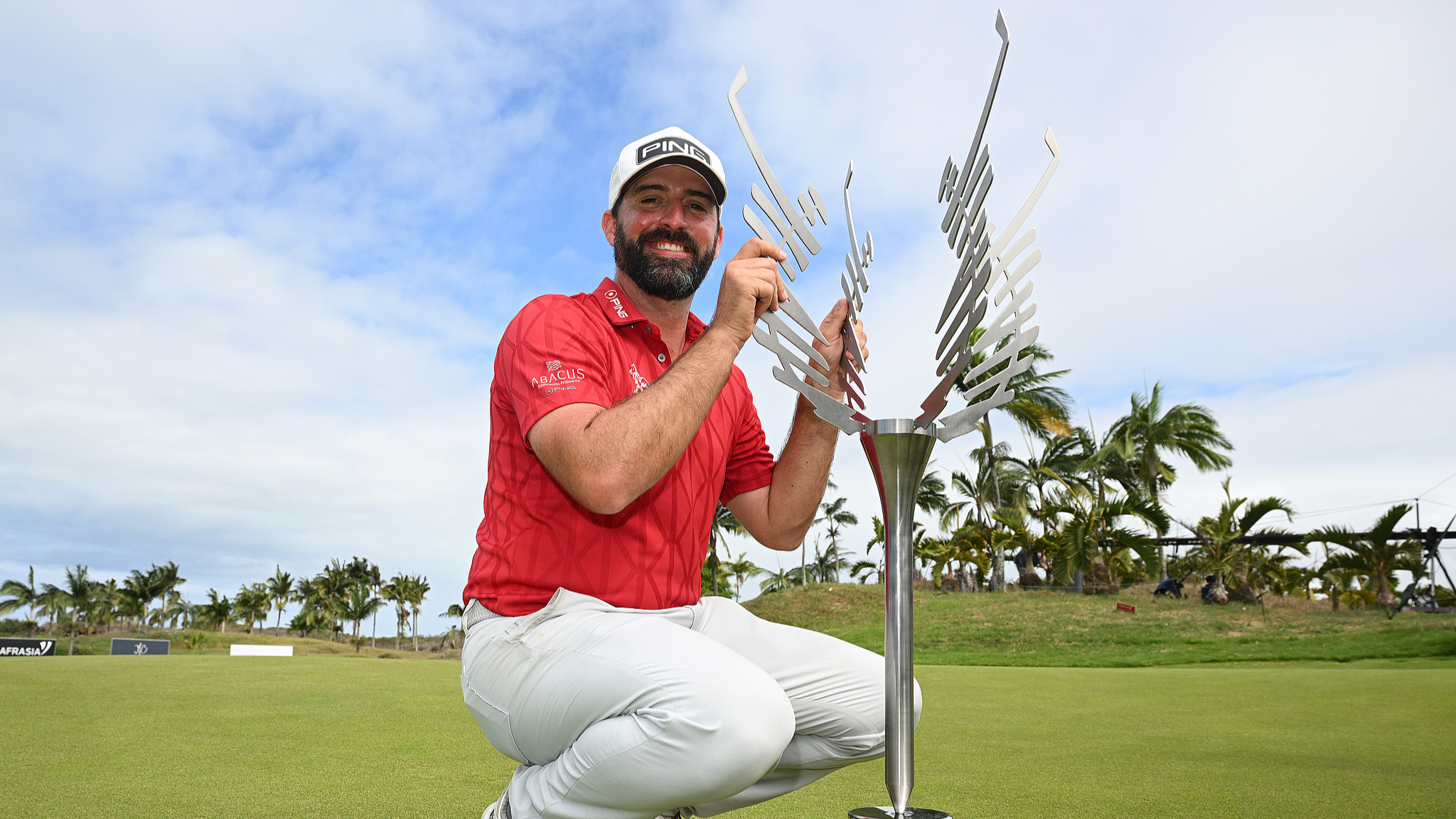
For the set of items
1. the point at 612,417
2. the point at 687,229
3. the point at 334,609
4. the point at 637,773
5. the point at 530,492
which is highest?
the point at 687,229

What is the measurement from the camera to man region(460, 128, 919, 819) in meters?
1.91

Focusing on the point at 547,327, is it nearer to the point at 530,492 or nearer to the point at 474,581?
the point at 530,492

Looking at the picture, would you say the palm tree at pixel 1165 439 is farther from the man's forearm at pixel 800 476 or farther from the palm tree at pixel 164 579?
the palm tree at pixel 164 579

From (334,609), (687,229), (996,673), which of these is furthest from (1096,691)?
(334,609)

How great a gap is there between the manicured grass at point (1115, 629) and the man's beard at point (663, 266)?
14.4m

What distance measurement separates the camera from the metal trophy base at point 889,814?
1.82 m

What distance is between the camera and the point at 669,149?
7.93ft

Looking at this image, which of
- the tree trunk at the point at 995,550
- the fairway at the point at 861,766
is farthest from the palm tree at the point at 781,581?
the fairway at the point at 861,766

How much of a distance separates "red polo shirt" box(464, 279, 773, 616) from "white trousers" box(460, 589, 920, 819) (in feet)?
0.27

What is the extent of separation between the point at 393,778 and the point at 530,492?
6.66ft

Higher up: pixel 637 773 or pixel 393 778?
pixel 637 773

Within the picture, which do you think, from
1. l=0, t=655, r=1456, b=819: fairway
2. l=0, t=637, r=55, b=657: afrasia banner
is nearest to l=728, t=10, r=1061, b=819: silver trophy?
l=0, t=655, r=1456, b=819: fairway

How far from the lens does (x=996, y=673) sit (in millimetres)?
11180

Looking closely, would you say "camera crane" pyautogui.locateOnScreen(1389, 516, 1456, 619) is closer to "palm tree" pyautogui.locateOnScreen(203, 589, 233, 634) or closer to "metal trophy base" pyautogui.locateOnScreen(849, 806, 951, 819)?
"metal trophy base" pyautogui.locateOnScreen(849, 806, 951, 819)
